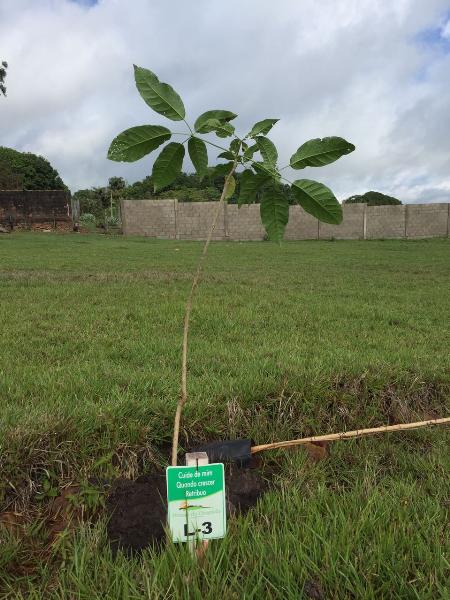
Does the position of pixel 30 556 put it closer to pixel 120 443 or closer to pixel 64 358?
pixel 120 443

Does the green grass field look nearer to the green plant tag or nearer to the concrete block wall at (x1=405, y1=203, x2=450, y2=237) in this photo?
the green plant tag

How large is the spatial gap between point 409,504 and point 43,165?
57.8 meters

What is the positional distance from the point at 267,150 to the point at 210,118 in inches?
6.6

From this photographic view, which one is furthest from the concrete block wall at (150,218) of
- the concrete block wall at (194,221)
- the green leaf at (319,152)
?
the green leaf at (319,152)

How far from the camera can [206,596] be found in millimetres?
1125

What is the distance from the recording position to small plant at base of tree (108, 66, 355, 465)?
118 cm

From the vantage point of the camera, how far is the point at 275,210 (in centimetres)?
127

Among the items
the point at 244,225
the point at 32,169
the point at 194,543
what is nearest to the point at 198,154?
the point at 194,543

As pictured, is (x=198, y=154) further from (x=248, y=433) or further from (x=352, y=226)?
(x=352, y=226)

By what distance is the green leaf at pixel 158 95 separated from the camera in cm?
118

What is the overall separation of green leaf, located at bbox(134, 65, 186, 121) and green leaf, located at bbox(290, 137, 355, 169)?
302 mm

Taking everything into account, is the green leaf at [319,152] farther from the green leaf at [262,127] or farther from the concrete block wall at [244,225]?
the concrete block wall at [244,225]

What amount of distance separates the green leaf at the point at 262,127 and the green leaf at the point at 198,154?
126mm

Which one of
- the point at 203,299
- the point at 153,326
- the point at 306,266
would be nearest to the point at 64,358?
the point at 153,326
